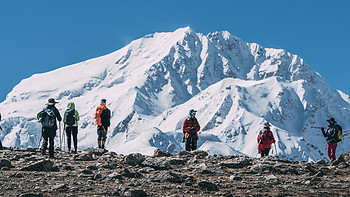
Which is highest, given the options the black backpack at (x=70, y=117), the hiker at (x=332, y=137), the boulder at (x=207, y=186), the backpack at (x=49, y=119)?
the black backpack at (x=70, y=117)

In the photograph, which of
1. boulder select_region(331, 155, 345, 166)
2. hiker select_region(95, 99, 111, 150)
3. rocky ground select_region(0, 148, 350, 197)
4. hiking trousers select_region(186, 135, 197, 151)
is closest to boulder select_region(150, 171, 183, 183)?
rocky ground select_region(0, 148, 350, 197)

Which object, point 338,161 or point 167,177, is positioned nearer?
point 167,177

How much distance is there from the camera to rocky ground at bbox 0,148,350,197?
Result: 1348cm

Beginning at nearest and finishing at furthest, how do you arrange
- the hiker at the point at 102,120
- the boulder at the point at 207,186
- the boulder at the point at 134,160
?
1. the boulder at the point at 207,186
2. the boulder at the point at 134,160
3. the hiker at the point at 102,120

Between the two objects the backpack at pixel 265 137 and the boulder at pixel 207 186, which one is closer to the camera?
the boulder at pixel 207 186

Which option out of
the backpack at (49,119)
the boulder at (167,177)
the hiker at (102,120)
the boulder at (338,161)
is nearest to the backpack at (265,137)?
the boulder at (338,161)

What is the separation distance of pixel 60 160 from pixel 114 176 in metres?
5.06

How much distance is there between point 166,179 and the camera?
14.9 meters

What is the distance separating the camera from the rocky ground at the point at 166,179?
1348cm

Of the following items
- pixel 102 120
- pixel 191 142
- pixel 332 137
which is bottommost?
pixel 332 137

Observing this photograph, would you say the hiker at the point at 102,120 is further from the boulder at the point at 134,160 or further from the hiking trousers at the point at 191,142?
the boulder at the point at 134,160

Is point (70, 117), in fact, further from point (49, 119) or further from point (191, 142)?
point (191, 142)

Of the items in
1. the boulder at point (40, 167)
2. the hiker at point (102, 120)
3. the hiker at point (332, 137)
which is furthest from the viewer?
the hiker at point (102, 120)

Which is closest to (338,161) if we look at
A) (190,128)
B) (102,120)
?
(190,128)
